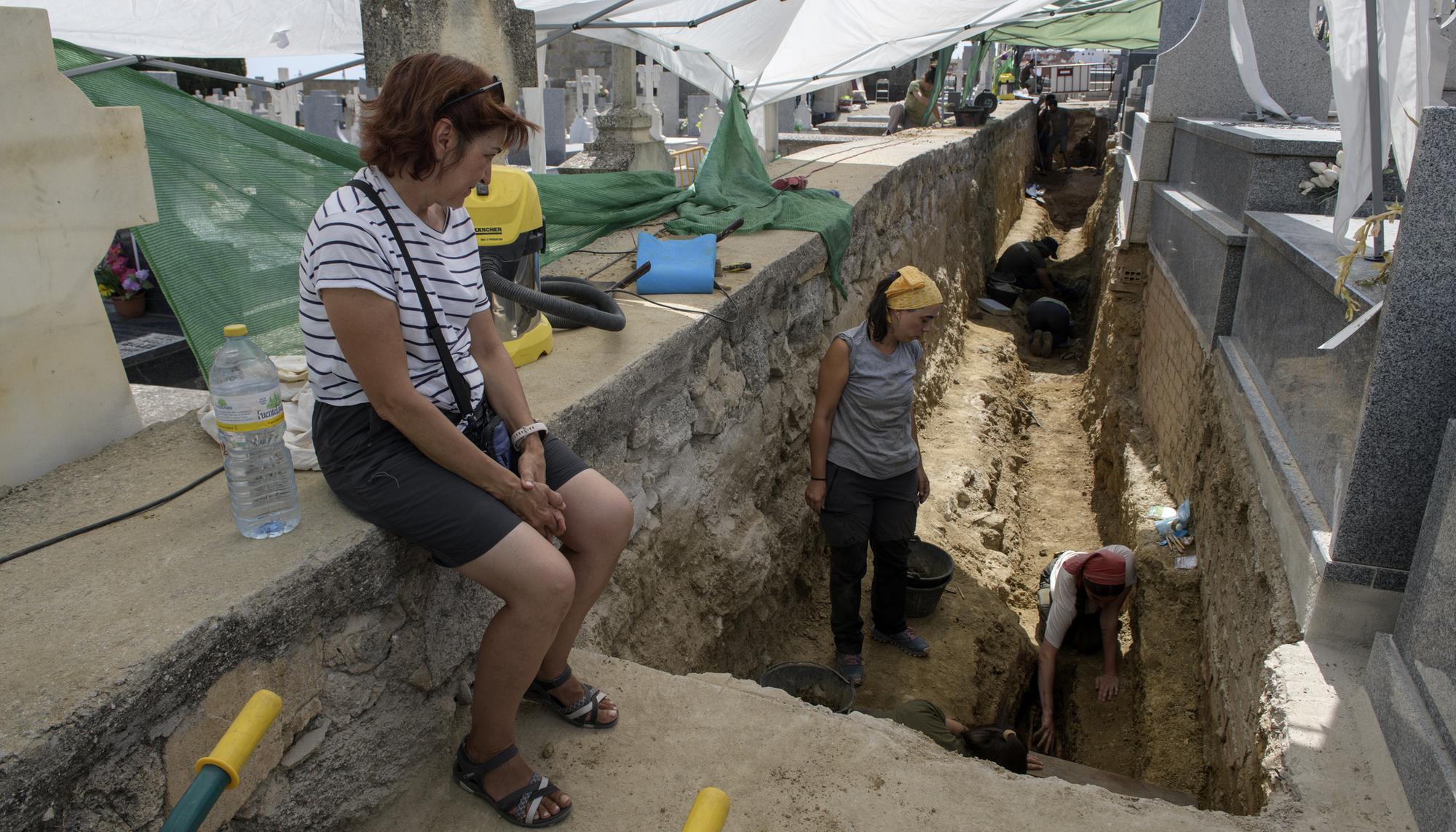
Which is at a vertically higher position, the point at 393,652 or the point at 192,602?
the point at 192,602

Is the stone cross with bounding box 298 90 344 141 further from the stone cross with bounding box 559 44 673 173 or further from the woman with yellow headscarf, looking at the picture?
the woman with yellow headscarf

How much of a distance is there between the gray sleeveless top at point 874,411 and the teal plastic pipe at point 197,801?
3201 millimetres

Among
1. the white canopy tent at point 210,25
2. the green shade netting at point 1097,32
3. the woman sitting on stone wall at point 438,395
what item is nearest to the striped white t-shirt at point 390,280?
the woman sitting on stone wall at point 438,395

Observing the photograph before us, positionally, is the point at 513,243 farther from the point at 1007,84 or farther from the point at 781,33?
the point at 1007,84

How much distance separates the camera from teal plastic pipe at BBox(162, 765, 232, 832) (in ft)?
4.34

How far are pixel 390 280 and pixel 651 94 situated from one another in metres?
12.3

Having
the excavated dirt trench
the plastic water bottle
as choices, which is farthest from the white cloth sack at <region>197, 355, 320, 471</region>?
the excavated dirt trench

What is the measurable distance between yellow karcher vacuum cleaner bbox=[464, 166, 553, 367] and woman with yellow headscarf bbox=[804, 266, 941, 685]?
1.42 m

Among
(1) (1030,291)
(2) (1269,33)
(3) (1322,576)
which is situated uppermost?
(2) (1269,33)

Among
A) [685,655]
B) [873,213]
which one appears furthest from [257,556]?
[873,213]

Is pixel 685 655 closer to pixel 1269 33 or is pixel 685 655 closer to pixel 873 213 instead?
pixel 873 213

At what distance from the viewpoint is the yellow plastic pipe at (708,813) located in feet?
3.93

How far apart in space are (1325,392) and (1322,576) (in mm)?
804

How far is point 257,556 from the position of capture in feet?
6.57
